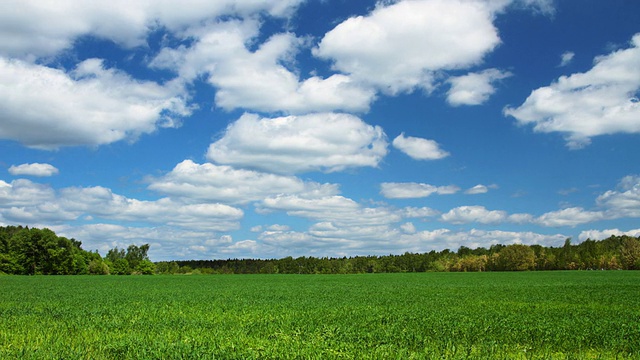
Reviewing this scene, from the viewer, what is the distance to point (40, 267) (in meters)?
106

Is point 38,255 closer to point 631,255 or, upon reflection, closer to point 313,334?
point 313,334

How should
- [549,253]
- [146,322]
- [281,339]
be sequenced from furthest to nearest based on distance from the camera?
[549,253] < [146,322] < [281,339]

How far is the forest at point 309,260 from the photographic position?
344ft

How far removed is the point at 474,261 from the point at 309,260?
197ft

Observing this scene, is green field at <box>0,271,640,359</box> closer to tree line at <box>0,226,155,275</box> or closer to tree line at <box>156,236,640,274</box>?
tree line at <box>0,226,155,275</box>

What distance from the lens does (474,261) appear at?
486 ft

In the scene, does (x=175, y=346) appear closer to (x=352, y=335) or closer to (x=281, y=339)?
(x=281, y=339)

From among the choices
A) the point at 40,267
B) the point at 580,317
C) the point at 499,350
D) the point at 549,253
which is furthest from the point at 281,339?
the point at 549,253

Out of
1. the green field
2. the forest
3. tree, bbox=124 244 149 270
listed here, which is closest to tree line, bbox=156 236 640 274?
the forest

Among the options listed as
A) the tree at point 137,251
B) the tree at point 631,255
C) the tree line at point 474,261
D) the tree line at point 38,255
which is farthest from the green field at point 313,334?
the tree at point 137,251

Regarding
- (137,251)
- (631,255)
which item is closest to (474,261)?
(631,255)

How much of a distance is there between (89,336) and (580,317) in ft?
61.9

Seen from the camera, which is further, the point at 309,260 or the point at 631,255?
the point at 309,260

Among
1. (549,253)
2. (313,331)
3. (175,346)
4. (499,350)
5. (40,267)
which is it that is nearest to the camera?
(175,346)
